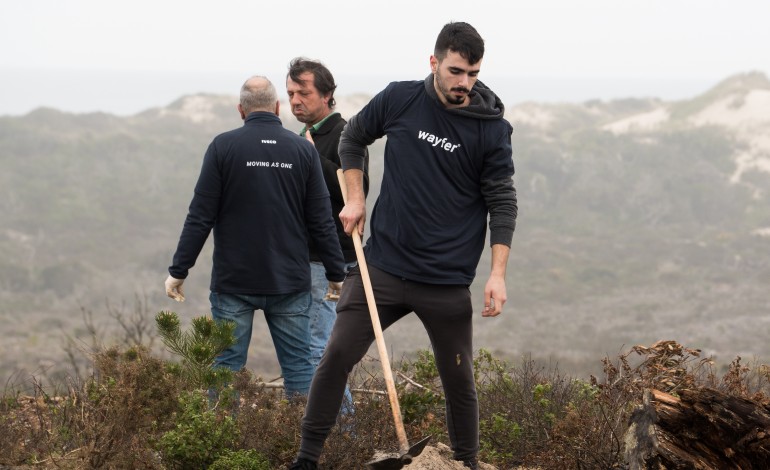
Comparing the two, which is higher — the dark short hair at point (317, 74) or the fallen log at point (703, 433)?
the dark short hair at point (317, 74)

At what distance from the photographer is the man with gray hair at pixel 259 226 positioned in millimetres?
5258

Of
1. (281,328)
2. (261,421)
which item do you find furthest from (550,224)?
(261,421)

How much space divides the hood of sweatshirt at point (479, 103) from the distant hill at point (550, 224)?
24.8 metres

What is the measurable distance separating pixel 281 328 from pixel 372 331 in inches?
44.5

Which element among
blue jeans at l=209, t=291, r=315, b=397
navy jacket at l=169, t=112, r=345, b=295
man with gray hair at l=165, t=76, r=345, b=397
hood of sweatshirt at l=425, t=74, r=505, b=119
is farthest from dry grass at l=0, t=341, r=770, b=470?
hood of sweatshirt at l=425, t=74, r=505, b=119

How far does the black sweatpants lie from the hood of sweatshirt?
30.0 inches

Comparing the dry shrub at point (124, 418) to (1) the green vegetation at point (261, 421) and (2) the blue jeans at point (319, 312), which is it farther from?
(2) the blue jeans at point (319, 312)

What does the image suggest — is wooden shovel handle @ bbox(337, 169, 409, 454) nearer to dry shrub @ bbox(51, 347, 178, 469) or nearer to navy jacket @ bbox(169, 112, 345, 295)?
navy jacket @ bbox(169, 112, 345, 295)

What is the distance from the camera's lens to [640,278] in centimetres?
4859

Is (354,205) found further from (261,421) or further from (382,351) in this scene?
(261,421)

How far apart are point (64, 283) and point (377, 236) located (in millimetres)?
43288

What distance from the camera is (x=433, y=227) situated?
14.3ft

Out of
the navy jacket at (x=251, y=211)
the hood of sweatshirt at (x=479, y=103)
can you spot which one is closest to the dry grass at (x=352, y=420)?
the navy jacket at (x=251, y=211)

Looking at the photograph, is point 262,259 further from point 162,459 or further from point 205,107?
point 205,107
